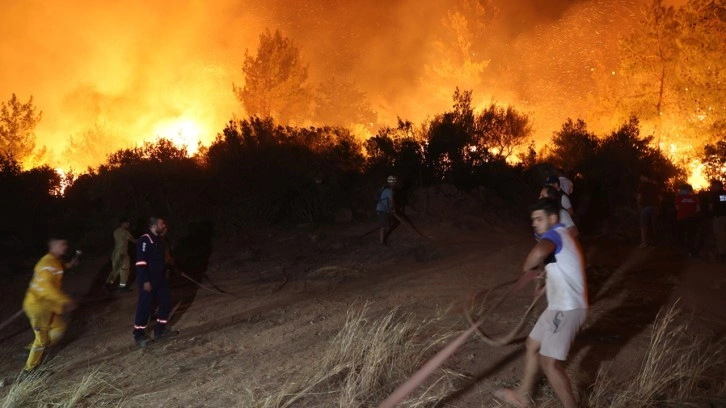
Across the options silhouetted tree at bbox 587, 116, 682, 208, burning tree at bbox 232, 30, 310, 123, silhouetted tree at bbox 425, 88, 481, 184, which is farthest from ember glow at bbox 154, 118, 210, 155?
silhouetted tree at bbox 587, 116, 682, 208

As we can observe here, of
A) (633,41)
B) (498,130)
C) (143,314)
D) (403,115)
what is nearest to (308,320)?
(143,314)

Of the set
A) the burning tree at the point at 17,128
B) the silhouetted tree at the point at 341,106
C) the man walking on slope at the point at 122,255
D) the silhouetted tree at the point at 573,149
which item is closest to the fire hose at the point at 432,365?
the man walking on slope at the point at 122,255

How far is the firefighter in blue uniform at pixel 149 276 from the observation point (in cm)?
689

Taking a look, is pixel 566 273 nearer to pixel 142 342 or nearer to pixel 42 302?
pixel 142 342

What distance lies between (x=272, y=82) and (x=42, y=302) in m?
34.1

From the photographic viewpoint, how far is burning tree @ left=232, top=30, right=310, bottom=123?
126 ft

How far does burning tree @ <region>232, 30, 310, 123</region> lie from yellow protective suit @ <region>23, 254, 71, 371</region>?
108 feet

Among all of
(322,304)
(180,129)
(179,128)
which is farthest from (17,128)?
(322,304)

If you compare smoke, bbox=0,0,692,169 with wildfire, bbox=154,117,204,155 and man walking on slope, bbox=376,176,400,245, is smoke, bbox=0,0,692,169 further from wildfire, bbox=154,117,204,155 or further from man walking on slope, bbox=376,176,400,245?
man walking on slope, bbox=376,176,400,245

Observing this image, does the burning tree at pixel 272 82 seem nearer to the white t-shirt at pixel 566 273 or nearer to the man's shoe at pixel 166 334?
the man's shoe at pixel 166 334

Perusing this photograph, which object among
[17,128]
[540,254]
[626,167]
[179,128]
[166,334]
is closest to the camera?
[540,254]

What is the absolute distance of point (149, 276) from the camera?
22.9 feet

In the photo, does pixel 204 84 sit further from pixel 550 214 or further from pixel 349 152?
pixel 550 214

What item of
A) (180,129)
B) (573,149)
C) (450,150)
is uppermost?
(180,129)
